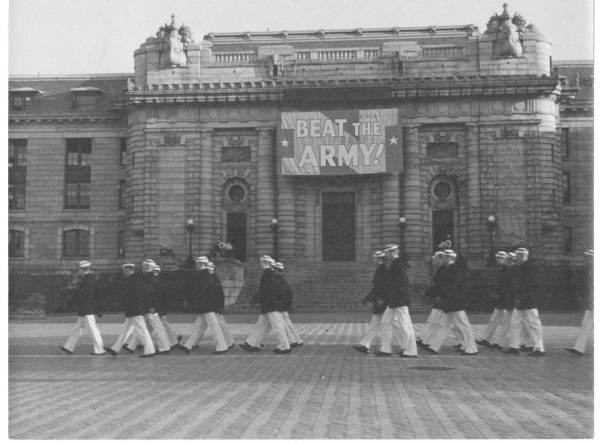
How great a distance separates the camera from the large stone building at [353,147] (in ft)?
182

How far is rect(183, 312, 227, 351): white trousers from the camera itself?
70.0ft

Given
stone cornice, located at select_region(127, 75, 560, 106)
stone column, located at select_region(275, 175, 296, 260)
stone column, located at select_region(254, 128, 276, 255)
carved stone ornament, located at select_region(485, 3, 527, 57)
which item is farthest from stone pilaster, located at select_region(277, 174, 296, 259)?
carved stone ornament, located at select_region(485, 3, 527, 57)

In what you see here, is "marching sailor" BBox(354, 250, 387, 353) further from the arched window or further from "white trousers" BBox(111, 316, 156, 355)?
the arched window

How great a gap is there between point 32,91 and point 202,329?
158 feet

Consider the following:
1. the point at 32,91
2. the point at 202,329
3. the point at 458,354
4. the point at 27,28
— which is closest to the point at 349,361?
the point at 458,354

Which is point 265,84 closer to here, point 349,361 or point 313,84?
point 313,84

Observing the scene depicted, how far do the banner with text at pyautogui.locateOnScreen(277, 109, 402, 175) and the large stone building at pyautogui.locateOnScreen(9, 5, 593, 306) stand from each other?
9cm

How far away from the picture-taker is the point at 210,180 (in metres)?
57.7

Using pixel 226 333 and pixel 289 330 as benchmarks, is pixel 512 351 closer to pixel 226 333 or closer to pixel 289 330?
pixel 289 330

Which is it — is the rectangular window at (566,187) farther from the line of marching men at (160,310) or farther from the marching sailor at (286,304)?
the line of marching men at (160,310)

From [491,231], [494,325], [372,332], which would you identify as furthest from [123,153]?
[372,332]

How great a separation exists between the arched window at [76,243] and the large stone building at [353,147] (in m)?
5.63

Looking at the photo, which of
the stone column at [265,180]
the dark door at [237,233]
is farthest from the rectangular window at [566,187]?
the dark door at [237,233]

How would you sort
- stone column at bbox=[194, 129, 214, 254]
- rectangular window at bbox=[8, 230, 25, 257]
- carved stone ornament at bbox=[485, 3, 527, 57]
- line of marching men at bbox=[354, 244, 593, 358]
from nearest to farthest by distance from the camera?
line of marching men at bbox=[354, 244, 593, 358], carved stone ornament at bbox=[485, 3, 527, 57], stone column at bbox=[194, 129, 214, 254], rectangular window at bbox=[8, 230, 25, 257]
